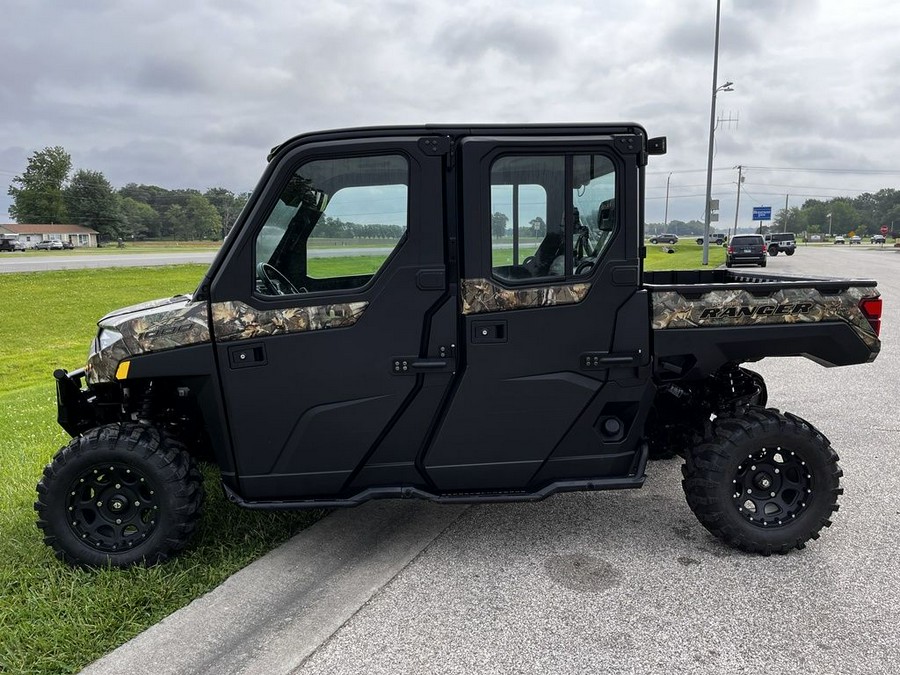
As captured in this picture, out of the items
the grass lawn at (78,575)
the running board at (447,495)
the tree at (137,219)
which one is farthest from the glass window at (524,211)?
the tree at (137,219)

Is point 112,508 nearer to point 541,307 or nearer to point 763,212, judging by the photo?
point 541,307

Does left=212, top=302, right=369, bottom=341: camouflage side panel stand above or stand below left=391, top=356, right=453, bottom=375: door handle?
above

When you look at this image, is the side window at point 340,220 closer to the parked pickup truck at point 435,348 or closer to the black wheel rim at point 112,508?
the parked pickup truck at point 435,348

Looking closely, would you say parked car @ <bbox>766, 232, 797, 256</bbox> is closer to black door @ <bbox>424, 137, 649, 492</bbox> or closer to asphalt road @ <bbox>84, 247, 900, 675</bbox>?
asphalt road @ <bbox>84, 247, 900, 675</bbox>

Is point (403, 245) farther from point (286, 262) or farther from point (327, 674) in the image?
point (327, 674)

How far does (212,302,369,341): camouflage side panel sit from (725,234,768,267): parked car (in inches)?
1240

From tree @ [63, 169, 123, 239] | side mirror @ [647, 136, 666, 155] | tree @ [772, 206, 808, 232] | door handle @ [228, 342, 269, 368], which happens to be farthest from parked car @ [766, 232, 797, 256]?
tree @ [772, 206, 808, 232]

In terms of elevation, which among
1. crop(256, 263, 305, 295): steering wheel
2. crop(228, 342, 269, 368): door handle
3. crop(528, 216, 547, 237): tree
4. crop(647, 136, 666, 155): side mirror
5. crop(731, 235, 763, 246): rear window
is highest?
crop(647, 136, 666, 155): side mirror

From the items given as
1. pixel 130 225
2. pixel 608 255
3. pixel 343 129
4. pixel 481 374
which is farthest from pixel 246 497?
pixel 130 225

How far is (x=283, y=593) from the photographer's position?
10.4 ft

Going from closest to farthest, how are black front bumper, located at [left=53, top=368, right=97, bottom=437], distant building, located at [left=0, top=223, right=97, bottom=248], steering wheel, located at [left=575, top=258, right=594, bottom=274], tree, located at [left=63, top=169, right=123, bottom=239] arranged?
steering wheel, located at [left=575, top=258, right=594, bottom=274] → black front bumper, located at [left=53, top=368, right=97, bottom=437] → distant building, located at [left=0, top=223, right=97, bottom=248] → tree, located at [left=63, top=169, right=123, bottom=239]

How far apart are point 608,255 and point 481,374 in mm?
889

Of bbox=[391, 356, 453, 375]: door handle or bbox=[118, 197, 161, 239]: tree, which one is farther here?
bbox=[118, 197, 161, 239]: tree

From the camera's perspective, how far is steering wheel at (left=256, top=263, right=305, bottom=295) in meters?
3.25
